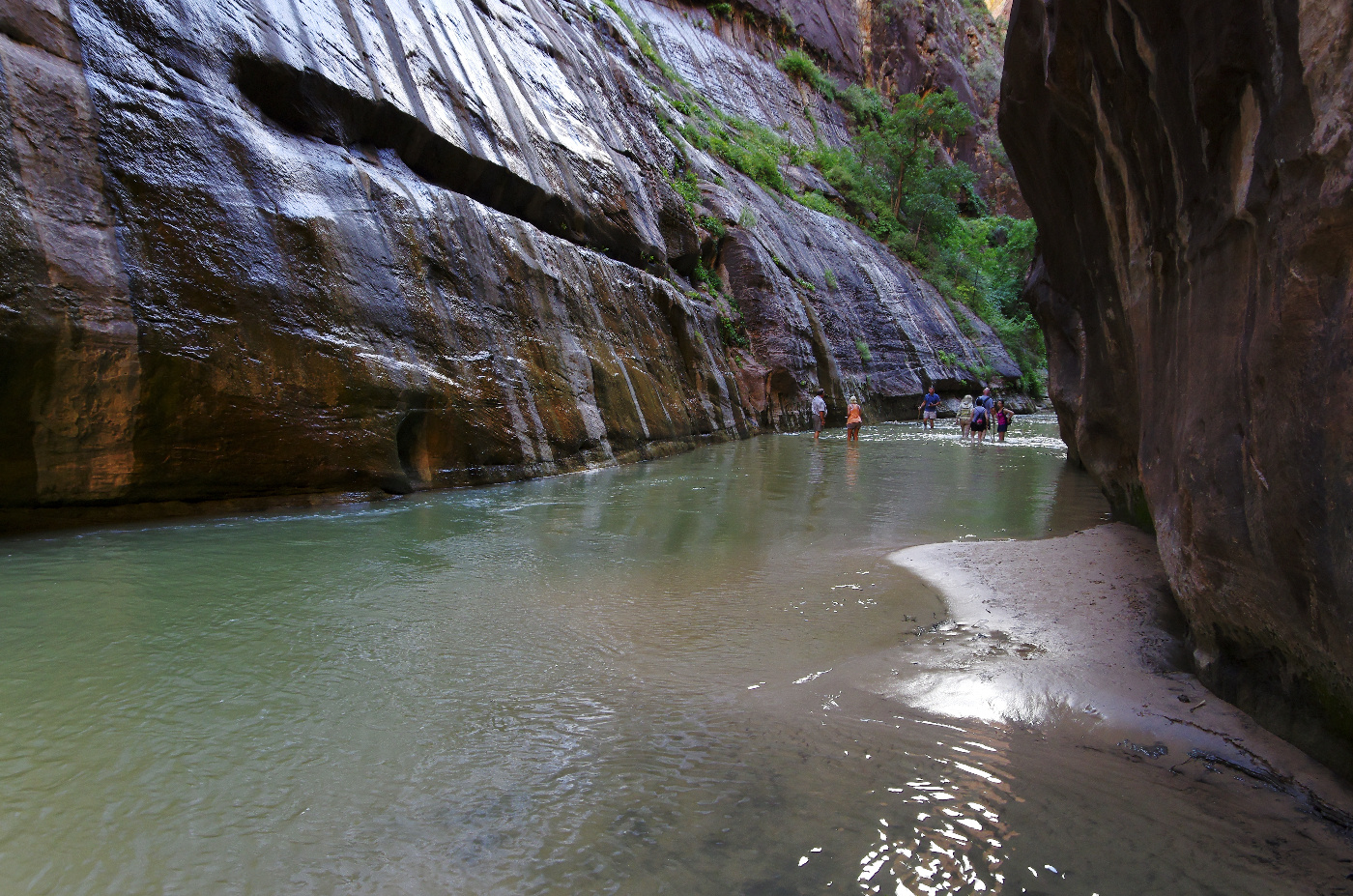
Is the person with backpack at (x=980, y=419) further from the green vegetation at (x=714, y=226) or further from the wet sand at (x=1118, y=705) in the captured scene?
the wet sand at (x=1118, y=705)

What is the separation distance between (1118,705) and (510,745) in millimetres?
2113

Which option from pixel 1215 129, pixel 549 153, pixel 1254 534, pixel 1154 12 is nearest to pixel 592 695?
pixel 1254 534

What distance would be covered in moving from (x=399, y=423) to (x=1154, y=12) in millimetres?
7274

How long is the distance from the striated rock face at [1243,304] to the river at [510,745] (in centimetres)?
74

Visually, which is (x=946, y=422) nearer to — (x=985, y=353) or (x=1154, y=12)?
(x=985, y=353)

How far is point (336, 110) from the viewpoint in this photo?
29.6 ft

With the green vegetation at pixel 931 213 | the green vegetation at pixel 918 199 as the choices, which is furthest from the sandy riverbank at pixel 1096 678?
the green vegetation at pixel 931 213

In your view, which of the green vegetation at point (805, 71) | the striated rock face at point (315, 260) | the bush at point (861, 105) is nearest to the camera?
the striated rock face at point (315, 260)

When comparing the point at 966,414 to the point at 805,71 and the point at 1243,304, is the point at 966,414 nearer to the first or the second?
the point at 1243,304

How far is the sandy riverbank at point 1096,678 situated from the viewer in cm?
209

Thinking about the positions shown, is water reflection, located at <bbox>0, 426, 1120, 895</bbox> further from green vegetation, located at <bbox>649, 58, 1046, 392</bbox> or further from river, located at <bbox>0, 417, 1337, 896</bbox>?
green vegetation, located at <bbox>649, 58, 1046, 392</bbox>

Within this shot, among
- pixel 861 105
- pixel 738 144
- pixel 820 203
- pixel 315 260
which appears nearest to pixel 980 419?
→ pixel 315 260

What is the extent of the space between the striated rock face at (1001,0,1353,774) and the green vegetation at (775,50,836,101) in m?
36.2

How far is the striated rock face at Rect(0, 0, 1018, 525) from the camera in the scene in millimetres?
5711
